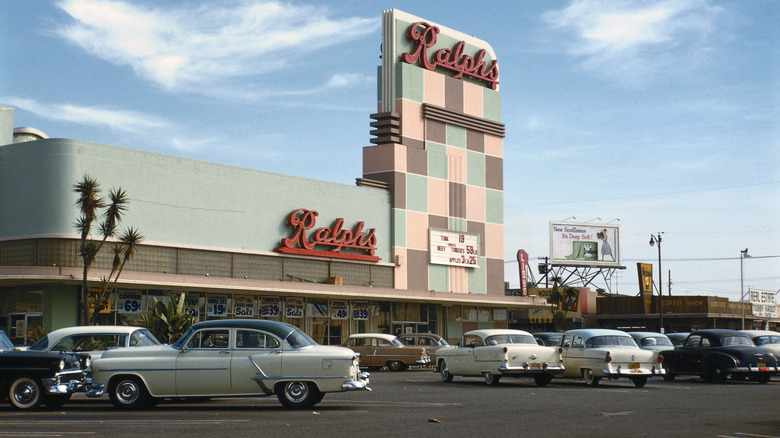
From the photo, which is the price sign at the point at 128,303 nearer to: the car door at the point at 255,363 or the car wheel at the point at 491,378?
the car wheel at the point at 491,378

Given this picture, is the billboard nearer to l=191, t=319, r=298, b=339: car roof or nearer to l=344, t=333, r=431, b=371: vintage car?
l=344, t=333, r=431, b=371: vintage car

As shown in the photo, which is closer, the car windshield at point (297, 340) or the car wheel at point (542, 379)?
the car windshield at point (297, 340)

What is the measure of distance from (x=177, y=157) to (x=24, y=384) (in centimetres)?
2273

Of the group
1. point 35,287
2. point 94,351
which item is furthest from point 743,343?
point 35,287

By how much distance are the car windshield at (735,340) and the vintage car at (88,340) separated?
17137 millimetres

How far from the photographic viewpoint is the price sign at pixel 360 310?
45781 mm

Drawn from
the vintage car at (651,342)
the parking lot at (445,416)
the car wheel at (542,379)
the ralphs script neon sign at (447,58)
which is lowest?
the car wheel at (542,379)

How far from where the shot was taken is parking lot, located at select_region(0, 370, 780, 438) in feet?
42.7

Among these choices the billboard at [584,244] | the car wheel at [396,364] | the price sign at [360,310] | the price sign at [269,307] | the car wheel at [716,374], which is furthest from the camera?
the billboard at [584,244]

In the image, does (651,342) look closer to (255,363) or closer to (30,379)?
(255,363)

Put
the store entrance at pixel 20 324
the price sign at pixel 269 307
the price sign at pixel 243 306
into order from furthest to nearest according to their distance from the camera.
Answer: the price sign at pixel 269 307
the price sign at pixel 243 306
the store entrance at pixel 20 324

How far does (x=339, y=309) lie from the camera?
45.0 metres

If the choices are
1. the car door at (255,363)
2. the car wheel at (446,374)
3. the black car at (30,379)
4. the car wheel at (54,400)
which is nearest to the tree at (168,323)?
the car wheel at (446,374)

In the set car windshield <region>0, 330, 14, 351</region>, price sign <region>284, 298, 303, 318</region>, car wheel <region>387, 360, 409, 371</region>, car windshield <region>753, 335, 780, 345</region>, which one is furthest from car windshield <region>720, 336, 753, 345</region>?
price sign <region>284, 298, 303, 318</region>
